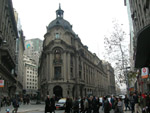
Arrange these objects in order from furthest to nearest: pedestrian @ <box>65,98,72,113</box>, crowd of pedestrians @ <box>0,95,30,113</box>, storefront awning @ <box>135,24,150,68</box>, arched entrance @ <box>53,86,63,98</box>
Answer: arched entrance @ <box>53,86,63,98</box> → crowd of pedestrians @ <box>0,95,30,113</box> → pedestrian @ <box>65,98,72,113</box> → storefront awning @ <box>135,24,150,68</box>

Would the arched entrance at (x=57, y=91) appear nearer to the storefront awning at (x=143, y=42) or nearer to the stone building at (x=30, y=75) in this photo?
the storefront awning at (x=143, y=42)

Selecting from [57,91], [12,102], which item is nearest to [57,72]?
[57,91]

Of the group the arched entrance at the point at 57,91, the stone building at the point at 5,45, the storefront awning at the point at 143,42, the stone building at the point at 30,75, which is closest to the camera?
the storefront awning at the point at 143,42

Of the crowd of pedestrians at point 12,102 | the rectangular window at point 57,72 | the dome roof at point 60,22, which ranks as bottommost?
the crowd of pedestrians at point 12,102

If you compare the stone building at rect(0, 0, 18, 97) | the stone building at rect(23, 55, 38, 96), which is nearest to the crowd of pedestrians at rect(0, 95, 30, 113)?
the stone building at rect(0, 0, 18, 97)

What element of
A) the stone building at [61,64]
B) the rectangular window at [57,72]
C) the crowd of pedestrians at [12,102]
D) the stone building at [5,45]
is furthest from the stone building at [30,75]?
the crowd of pedestrians at [12,102]

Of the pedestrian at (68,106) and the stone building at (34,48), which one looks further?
the stone building at (34,48)

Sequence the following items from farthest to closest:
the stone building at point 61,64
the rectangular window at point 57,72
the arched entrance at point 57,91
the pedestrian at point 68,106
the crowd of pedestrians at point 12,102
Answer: the rectangular window at point 57,72 < the stone building at point 61,64 < the arched entrance at point 57,91 < the crowd of pedestrians at point 12,102 < the pedestrian at point 68,106

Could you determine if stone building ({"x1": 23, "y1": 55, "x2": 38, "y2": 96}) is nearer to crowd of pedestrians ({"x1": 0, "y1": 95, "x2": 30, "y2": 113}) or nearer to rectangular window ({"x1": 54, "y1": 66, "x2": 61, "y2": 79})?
rectangular window ({"x1": 54, "y1": 66, "x2": 61, "y2": 79})

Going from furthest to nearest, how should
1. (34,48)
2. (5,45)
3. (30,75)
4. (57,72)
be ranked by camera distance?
1. (34,48)
2. (30,75)
3. (57,72)
4. (5,45)

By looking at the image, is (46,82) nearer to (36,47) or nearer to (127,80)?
(127,80)

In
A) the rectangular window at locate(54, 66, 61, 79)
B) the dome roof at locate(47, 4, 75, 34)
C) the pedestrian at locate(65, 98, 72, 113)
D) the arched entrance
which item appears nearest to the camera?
the pedestrian at locate(65, 98, 72, 113)

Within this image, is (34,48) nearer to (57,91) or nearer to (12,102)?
(57,91)

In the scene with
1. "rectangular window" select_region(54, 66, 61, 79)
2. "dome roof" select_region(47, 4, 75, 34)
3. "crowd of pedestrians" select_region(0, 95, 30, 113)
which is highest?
"dome roof" select_region(47, 4, 75, 34)
